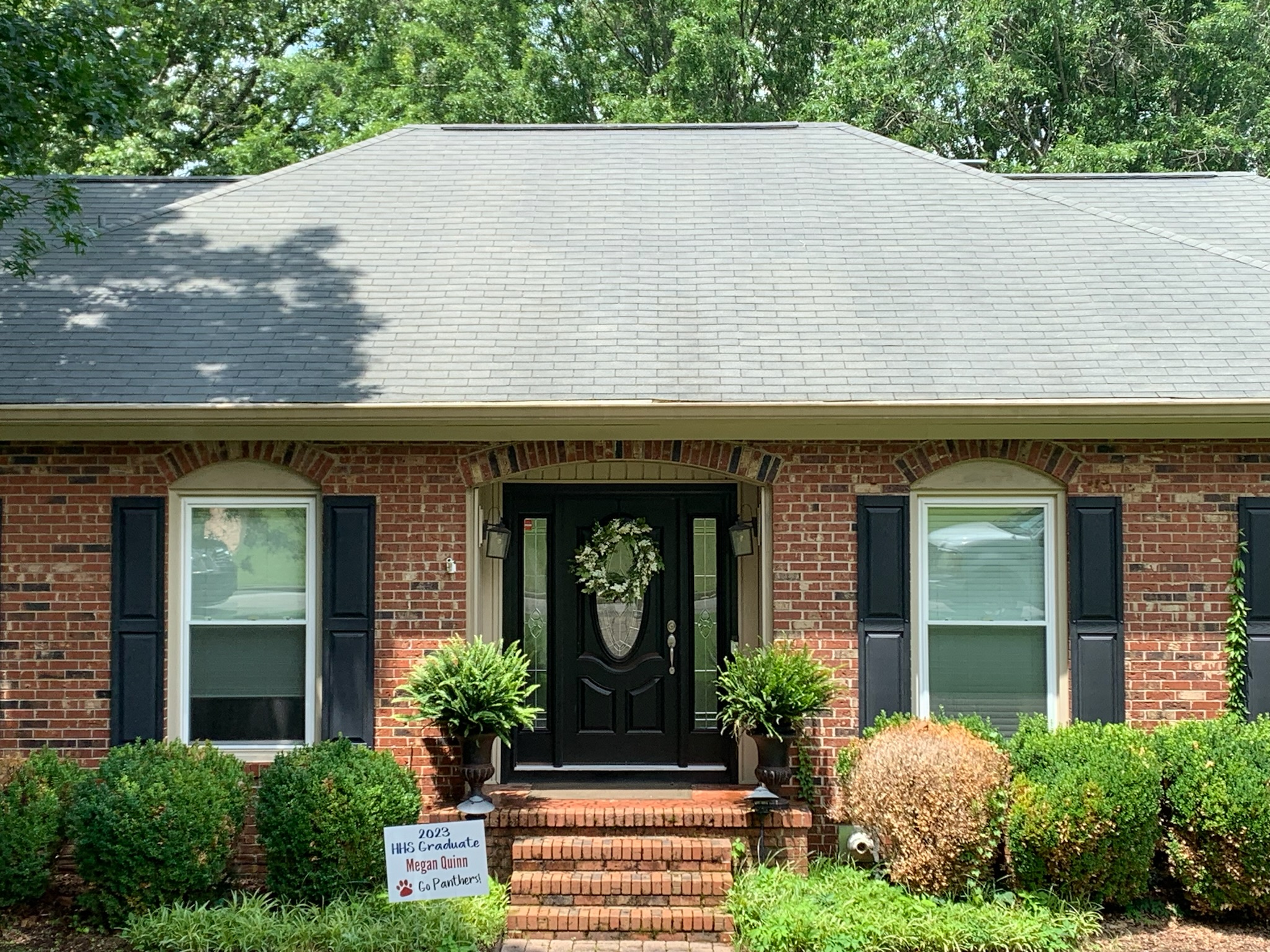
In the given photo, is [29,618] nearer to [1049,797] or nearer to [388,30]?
[1049,797]

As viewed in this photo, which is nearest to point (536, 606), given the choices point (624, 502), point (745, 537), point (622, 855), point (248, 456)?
point (624, 502)

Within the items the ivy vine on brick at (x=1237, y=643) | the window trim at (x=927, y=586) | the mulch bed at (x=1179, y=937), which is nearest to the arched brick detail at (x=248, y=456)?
the window trim at (x=927, y=586)

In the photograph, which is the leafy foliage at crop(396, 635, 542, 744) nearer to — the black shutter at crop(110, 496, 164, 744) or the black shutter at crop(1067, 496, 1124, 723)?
the black shutter at crop(110, 496, 164, 744)

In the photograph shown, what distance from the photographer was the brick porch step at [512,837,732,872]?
730 centimetres

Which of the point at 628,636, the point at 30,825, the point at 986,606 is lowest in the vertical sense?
the point at 30,825

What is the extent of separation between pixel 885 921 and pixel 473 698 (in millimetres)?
2697

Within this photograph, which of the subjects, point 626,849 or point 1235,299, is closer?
point 626,849

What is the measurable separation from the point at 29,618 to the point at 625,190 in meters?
5.94

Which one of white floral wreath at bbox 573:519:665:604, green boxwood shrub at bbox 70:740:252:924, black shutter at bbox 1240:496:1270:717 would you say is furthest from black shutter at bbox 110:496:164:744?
black shutter at bbox 1240:496:1270:717

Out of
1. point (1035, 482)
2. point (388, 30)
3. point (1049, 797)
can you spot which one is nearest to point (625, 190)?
point (1035, 482)

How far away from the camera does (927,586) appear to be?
26.4 feet

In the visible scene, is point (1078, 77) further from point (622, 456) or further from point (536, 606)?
point (536, 606)

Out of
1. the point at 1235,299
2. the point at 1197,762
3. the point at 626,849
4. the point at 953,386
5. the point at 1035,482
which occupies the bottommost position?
the point at 626,849

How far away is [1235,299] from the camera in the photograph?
28.2 feet
